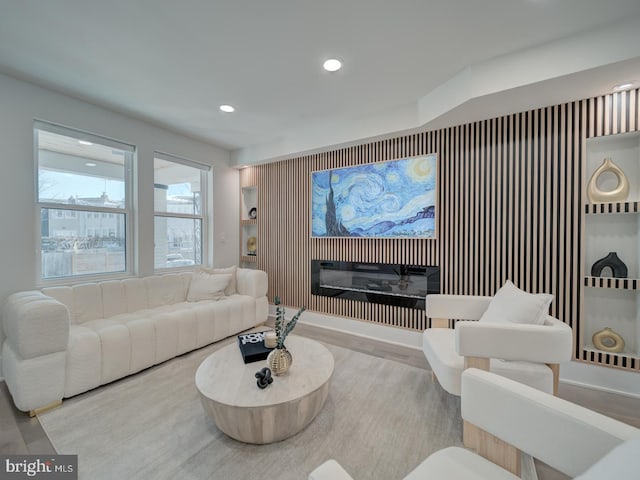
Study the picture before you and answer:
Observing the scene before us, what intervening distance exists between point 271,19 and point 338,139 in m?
1.77

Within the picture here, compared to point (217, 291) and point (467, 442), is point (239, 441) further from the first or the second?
point (217, 291)

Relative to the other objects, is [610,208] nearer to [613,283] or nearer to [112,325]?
[613,283]

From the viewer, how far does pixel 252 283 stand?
378 cm

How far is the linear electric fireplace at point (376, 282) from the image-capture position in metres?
3.21

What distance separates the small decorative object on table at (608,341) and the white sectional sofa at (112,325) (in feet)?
11.7

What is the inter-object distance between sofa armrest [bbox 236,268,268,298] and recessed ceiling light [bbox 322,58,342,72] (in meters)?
2.62

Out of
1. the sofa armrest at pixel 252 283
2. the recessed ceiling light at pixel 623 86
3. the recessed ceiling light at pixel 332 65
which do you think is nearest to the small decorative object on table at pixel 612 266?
the recessed ceiling light at pixel 623 86

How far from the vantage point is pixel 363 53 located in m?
2.19

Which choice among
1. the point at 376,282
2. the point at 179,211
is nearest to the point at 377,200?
the point at 376,282

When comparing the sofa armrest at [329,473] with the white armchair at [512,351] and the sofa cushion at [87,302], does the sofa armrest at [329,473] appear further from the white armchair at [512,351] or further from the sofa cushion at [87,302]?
the sofa cushion at [87,302]

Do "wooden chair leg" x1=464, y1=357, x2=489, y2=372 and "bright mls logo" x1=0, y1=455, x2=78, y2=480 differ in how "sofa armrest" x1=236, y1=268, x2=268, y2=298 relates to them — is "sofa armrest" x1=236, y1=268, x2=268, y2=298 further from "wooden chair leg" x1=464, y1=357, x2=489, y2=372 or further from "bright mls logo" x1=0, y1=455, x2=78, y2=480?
"wooden chair leg" x1=464, y1=357, x2=489, y2=372

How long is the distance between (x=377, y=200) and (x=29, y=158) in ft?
11.9

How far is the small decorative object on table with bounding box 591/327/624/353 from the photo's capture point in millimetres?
2346

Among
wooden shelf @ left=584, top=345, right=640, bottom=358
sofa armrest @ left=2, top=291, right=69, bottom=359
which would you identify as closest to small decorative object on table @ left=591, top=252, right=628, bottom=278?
wooden shelf @ left=584, top=345, right=640, bottom=358
